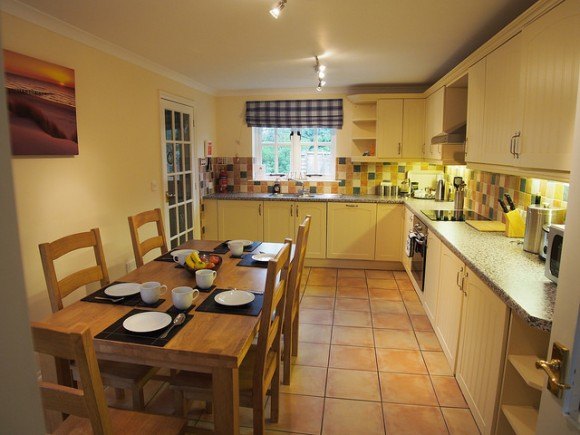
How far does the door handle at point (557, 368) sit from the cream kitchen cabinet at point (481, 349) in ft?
2.40

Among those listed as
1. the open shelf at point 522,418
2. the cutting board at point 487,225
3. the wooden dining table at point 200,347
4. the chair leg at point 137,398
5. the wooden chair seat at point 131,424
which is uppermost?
the cutting board at point 487,225

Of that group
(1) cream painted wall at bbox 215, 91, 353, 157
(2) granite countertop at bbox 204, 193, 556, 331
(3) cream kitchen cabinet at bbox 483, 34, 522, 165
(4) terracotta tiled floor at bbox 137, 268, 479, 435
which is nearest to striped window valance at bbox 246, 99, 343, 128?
(1) cream painted wall at bbox 215, 91, 353, 157

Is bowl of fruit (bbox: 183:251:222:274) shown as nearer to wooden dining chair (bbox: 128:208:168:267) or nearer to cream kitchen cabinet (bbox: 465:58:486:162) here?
wooden dining chair (bbox: 128:208:168:267)

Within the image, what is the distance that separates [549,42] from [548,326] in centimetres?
133

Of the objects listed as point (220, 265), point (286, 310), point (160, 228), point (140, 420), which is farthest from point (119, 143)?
point (140, 420)

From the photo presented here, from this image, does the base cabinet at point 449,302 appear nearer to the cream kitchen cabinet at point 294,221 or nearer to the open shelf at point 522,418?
the open shelf at point 522,418

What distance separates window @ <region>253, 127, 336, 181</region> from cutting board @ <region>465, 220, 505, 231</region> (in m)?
2.42

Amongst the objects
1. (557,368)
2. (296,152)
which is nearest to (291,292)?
(557,368)

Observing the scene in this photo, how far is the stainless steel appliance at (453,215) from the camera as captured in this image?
10.9 feet

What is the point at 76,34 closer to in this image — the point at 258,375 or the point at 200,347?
the point at 200,347

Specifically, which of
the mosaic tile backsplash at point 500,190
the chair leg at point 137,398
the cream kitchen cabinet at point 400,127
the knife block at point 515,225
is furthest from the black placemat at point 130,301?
A: the cream kitchen cabinet at point 400,127

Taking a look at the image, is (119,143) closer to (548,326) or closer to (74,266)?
(74,266)

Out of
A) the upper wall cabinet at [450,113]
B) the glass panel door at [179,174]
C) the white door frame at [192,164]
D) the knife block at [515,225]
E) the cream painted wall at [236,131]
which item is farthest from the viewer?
the cream painted wall at [236,131]

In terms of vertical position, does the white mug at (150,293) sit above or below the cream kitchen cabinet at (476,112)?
below
